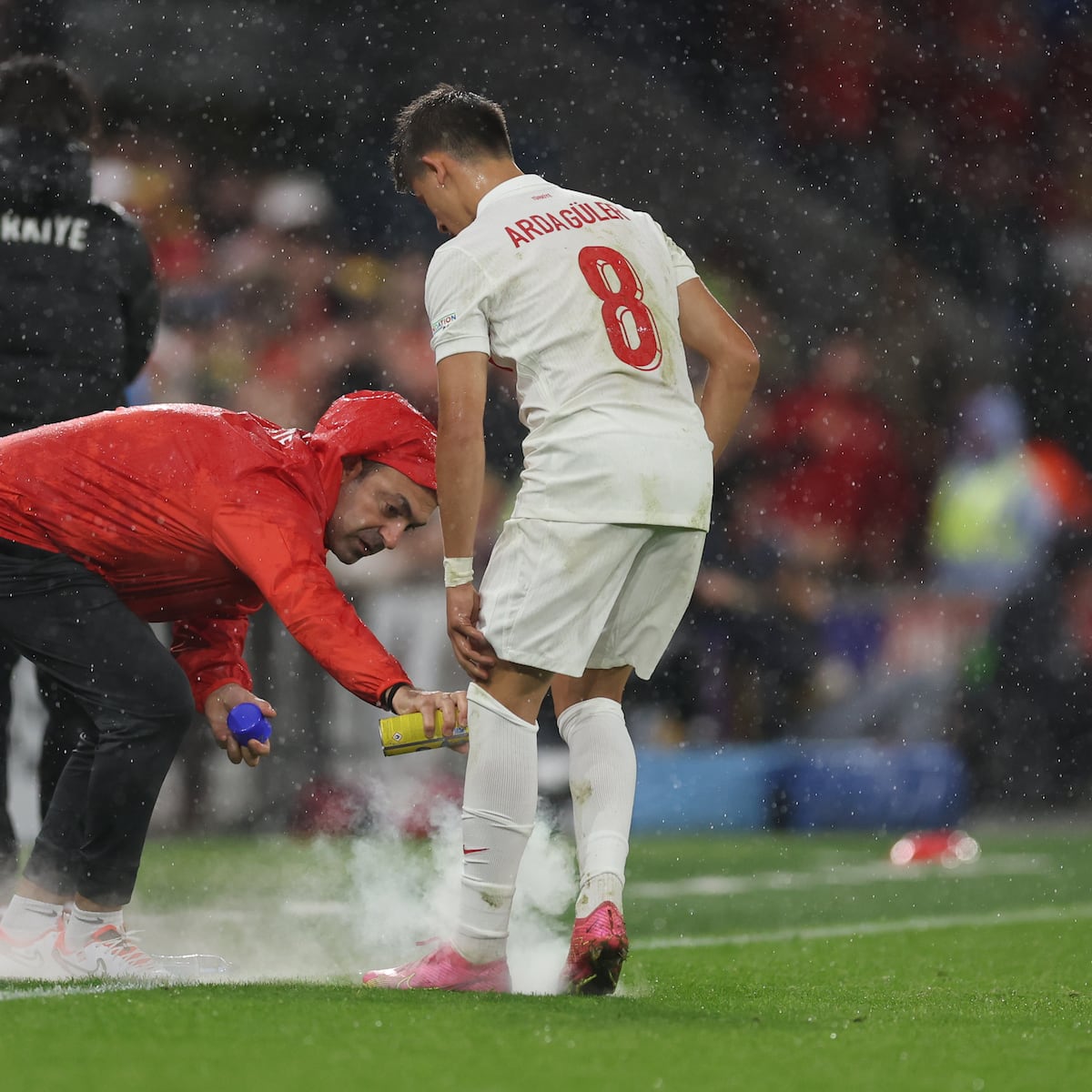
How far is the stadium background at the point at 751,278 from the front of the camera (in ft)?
27.5

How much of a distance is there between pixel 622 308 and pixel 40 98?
1.84 meters

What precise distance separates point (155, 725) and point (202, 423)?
0.59 metres

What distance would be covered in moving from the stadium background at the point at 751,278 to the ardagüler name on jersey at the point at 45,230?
→ 2615mm

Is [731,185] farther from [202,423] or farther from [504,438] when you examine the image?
[202,423]

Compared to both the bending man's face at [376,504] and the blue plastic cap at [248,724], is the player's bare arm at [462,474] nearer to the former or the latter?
the bending man's face at [376,504]

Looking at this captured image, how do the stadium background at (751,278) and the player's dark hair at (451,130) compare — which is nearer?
the player's dark hair at (451,130)

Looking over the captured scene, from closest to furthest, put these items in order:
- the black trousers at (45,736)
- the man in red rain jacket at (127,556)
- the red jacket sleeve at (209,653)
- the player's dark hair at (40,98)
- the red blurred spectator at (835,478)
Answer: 1. the man in red rain jacket at (127,556)
2. the red jacket sleeve at (209,653)
3. the black trousers at (45,736)
4. the player's dark hair at (40,98)
5. the red blurred spectator at (835,478)

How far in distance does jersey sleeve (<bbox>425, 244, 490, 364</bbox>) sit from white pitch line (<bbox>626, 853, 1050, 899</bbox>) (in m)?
2.88

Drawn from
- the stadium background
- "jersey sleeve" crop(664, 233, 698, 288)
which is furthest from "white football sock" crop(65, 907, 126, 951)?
the stadium background

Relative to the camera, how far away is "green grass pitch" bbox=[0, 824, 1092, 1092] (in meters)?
2.33

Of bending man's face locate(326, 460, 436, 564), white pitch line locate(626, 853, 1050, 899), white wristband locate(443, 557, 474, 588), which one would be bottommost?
white pitch line locate(626, 853, 1050, 899)

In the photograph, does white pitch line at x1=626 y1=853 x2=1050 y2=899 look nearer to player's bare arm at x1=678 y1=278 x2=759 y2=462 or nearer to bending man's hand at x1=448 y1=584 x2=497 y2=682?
player's bare arm at x1=678 y1=278 x2=759 y2=462

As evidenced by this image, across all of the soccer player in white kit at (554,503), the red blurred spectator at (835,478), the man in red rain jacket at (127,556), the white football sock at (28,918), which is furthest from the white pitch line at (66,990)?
the red blurred spectator at (835,478)

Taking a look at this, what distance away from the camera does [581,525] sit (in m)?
3.18
